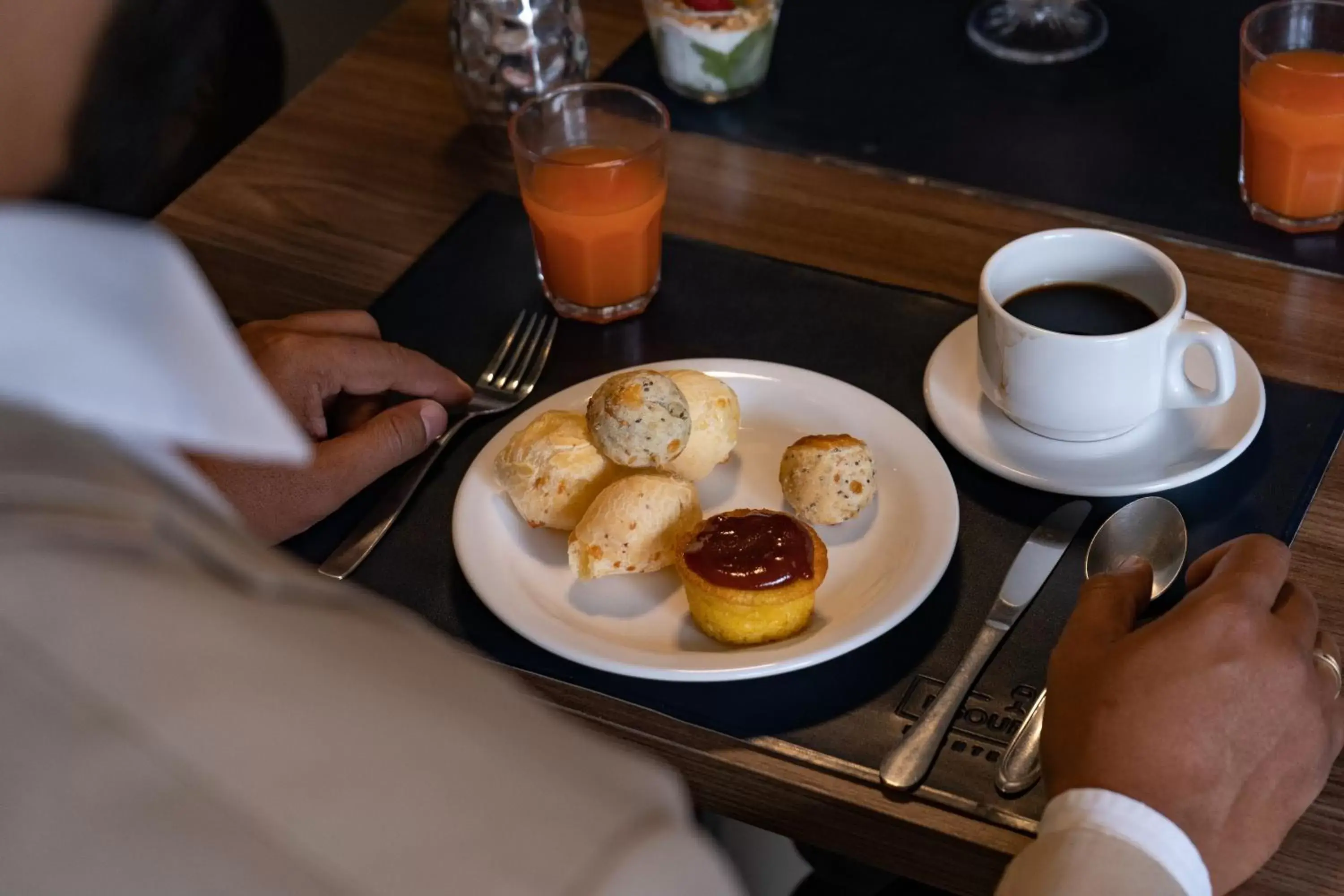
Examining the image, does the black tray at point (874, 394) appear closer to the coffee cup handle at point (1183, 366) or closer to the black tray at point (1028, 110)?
the coffee cup handle at point (1183, 366)

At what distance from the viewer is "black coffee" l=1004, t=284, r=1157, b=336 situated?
0.95m

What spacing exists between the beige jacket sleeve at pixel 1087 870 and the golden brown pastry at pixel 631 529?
0.30 meters

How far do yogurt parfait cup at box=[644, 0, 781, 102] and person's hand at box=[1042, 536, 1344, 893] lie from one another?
773mm

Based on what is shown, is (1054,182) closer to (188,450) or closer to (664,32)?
(664,32)

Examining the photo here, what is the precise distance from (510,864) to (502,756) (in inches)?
1.0

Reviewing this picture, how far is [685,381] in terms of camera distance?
0.94 m

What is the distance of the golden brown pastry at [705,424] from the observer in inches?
36.3

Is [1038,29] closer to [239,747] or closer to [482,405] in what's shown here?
[482,405]

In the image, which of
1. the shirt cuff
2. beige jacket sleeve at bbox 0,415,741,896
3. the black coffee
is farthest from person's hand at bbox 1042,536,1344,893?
beige jacket sleeve at bbox 0,415,741,896

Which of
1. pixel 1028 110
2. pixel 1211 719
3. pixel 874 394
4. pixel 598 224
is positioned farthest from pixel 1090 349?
pixel 1028 110

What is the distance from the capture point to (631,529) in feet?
2.80

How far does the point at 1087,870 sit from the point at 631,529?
0.34m

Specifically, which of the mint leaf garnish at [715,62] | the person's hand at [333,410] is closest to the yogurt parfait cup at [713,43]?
the mint leaf garnish at [715,62]

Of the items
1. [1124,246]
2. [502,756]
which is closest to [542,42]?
[1124,246]
